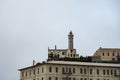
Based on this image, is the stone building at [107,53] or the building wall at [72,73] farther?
the stone building at [107,53]

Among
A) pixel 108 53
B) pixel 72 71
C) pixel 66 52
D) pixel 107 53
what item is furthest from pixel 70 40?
pixel 72 71

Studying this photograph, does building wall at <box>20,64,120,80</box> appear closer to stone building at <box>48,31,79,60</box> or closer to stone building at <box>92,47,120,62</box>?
stone building at <box>92,47,120,62</box>

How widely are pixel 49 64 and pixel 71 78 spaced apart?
699 centimetres

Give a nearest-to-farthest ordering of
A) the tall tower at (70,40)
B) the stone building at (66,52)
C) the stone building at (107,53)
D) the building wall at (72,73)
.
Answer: the building wall at (72,73), the stone building at (107,53), the stone building at (66,52), the tall tower at (70,40)

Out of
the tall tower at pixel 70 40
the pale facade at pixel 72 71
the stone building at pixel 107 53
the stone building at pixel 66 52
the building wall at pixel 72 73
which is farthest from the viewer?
the tall tower at pixel 70 40

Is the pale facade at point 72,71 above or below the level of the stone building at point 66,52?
below

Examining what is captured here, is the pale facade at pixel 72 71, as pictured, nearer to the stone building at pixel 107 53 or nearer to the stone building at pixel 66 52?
the stone building at pixel 107 53

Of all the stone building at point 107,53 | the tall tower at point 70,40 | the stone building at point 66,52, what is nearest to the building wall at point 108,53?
the stone building at point 107,53

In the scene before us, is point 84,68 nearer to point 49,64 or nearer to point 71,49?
point 49,64

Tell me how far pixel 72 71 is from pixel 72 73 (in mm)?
691

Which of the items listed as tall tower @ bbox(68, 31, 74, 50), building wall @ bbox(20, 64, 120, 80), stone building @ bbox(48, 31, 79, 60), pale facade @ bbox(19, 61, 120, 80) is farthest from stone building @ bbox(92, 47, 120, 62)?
building wall @ bbox(20, 64, 120, 80)

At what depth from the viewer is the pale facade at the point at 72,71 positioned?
9306cm

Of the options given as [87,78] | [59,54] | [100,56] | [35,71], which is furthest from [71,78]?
[59,54]

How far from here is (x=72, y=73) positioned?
309ft
